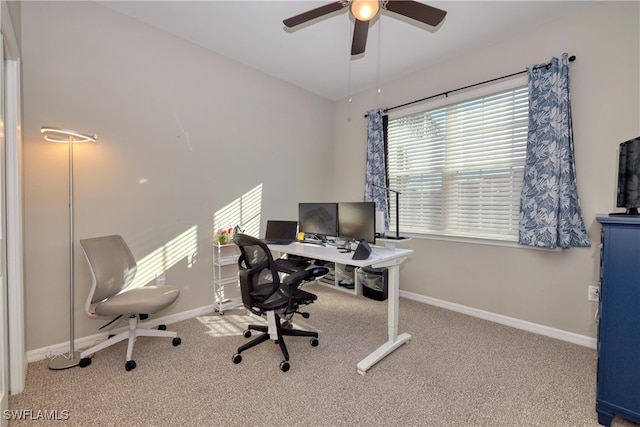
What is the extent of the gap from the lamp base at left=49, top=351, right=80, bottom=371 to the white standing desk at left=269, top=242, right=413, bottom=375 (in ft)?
5.65

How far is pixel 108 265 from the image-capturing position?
7.09 feet

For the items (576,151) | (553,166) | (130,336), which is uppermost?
(576,151)

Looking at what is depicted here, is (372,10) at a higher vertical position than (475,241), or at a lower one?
higher

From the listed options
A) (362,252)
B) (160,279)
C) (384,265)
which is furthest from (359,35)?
(160,279)

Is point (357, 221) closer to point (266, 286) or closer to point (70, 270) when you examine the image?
point (266, 286)

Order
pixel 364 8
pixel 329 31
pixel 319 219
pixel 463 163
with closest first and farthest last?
1. pixel 364 8
2. pixel 329 31
3. pixel 319 219
4. pixel 463 163

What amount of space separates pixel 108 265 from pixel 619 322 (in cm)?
329

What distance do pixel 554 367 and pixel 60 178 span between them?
13.0 feet

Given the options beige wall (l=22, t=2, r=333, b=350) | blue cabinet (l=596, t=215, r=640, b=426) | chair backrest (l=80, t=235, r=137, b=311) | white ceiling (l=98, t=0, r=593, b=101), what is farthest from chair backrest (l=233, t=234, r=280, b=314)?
blue cabinet (l=596, t=215, r=640, b=426)

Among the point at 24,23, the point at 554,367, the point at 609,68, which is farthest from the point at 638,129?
the point at 24,23

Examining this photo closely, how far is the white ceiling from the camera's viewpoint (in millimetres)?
2297

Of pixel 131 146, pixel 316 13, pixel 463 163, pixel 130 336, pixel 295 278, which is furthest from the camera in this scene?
pixel 463 163

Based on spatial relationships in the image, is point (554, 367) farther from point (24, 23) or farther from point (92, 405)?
point (24, 23)

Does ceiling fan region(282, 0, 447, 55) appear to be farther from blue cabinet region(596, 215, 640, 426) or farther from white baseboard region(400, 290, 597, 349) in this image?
white baseboard region(400, 290, 597, 349)
